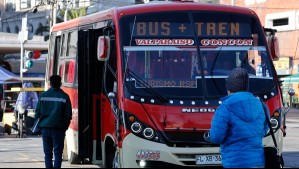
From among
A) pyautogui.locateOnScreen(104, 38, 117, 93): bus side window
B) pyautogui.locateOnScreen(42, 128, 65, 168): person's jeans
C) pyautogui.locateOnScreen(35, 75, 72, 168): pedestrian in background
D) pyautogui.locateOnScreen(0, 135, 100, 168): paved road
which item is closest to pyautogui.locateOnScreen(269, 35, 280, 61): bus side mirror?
pyautogui.locateOnScreen(104, 38, 117, 93): bus side window

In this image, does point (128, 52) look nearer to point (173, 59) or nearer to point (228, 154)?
point (173, 59)

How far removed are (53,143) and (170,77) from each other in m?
2.26

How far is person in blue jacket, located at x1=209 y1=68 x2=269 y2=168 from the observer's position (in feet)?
24.7

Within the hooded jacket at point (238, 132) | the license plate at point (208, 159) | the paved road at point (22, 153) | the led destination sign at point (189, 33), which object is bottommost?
the paved road at point (22, 153)

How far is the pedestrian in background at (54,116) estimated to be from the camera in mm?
12867

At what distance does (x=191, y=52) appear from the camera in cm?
1260

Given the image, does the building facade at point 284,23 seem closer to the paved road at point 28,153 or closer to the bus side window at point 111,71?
the paved road at point 28,153

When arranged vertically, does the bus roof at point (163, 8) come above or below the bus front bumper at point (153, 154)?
above

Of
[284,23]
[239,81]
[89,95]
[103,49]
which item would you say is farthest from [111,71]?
[284,23]

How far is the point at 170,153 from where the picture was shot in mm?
11711

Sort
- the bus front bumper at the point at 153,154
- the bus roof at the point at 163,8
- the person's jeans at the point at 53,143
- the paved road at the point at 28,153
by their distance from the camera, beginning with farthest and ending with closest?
the paved road at the point at 28,153
the person's jeans at the point at 53,143
the bus roof at the point at 163,8
the bus front bumper at the point at 153,154

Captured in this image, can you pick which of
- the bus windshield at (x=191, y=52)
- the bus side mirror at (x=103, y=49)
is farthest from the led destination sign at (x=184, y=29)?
the bus side mirror at (x=103, y=49)

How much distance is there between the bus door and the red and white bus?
40 millimetres

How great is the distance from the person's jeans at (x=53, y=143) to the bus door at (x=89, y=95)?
3.38 ft
